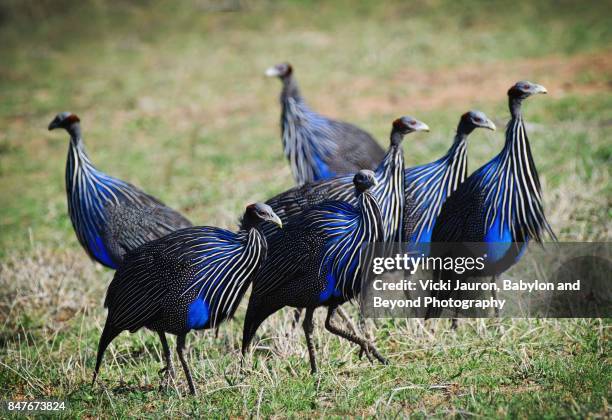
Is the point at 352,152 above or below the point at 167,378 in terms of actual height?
above

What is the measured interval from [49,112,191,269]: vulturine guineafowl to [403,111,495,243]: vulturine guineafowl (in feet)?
5.39

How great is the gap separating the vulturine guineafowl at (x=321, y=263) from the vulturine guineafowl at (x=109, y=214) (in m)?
1.29

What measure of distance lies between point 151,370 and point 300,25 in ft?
37.7

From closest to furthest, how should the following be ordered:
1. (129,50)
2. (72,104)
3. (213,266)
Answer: (213,266) < (72,104) < (129,50)

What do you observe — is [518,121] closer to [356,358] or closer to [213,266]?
[356,358]

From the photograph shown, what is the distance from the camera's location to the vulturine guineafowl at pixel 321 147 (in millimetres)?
7004

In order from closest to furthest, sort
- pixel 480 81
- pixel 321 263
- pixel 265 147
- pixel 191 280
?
pixel 191 280
pixel 321 263
pixel 265 147
pixel 480 81

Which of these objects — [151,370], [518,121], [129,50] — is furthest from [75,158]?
[129,50]

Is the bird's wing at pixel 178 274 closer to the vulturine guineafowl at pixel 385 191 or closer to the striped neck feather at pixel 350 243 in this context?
the striped neck feather at pixel 350 243

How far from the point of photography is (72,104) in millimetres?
12414

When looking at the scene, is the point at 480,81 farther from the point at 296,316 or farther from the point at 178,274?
the point at 178,274

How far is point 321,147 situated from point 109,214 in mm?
2071

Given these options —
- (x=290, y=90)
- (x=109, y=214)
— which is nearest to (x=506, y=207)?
(x=109, y=214)

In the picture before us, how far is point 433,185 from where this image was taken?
5.53 metres
